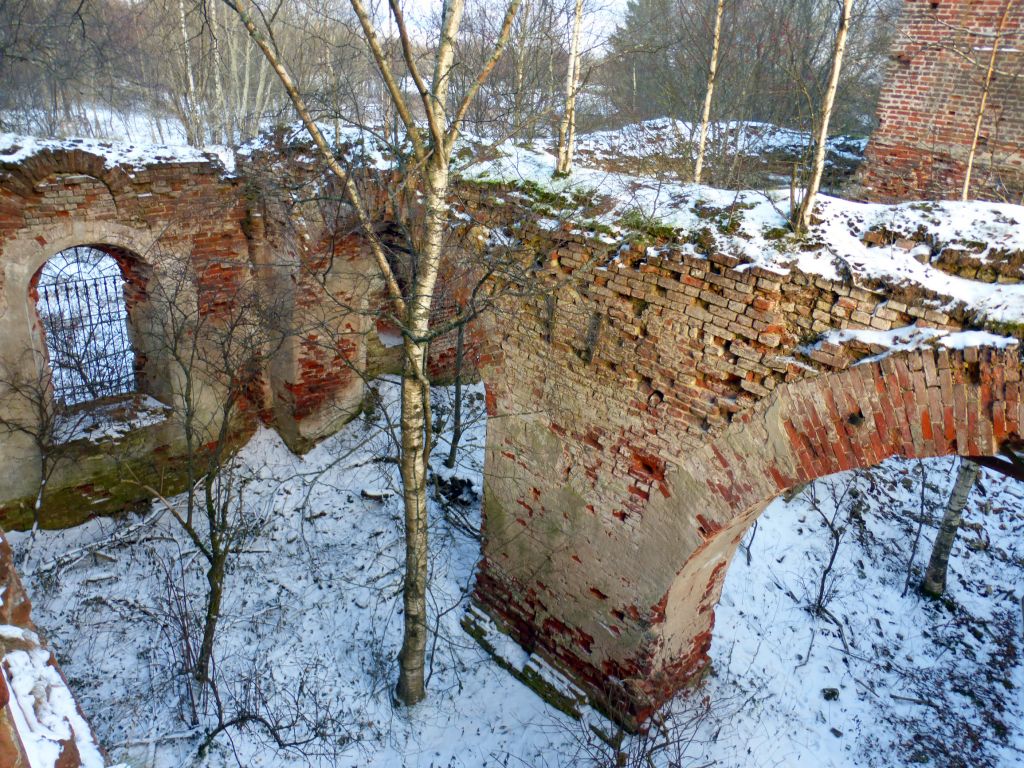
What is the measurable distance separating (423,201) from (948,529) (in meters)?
5.92

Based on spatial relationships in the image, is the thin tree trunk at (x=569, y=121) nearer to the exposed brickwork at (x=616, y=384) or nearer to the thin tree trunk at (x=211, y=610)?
the exposed brickwork at (x=616, y=384)

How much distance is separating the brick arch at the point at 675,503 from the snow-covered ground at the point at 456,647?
449 mm

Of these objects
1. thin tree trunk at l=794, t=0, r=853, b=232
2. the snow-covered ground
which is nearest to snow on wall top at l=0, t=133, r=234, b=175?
the snow-covered ground

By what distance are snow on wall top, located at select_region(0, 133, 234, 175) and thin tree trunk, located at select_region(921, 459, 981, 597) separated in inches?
309

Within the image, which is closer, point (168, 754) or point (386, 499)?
point (168, 754)

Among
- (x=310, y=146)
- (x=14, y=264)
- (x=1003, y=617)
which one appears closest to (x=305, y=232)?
(x=310, y=146)

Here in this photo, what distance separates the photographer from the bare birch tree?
3168 mm

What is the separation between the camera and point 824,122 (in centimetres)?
326

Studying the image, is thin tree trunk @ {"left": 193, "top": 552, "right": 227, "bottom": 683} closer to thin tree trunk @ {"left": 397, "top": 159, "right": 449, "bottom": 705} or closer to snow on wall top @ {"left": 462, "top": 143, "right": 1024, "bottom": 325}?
thin tree trunk @ {"left": 397, "top": 159, "right": 449, "bottom": 705}

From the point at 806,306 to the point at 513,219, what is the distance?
6.79 feet

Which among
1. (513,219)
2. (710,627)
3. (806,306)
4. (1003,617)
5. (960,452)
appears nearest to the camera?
(960,452)

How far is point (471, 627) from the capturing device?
5750mm

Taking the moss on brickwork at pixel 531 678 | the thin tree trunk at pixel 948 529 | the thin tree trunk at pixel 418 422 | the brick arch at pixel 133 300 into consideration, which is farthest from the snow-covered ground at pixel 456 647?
the brick arch at pixel 133 300

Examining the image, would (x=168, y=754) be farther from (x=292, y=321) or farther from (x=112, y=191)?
(x=112, y=191)
